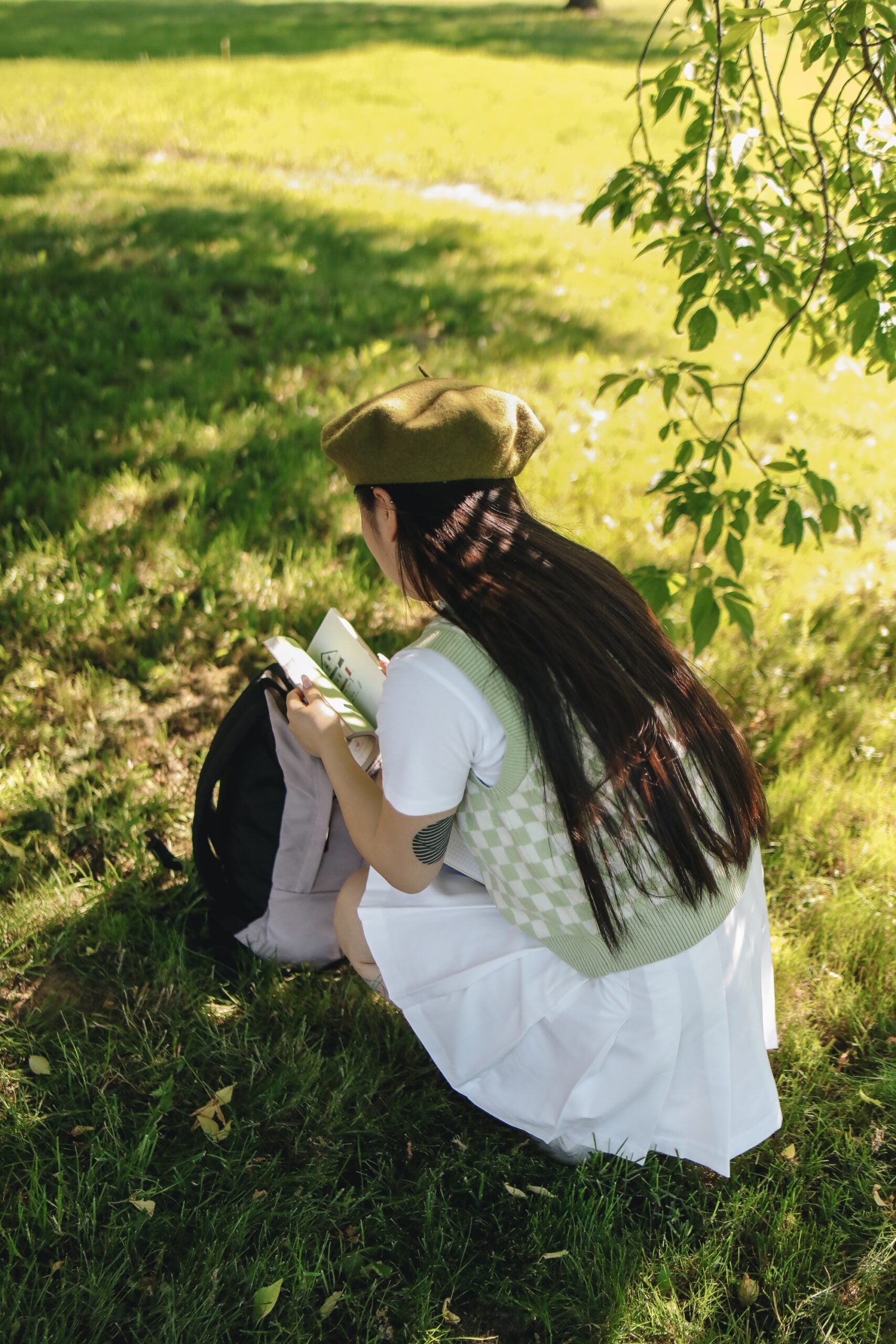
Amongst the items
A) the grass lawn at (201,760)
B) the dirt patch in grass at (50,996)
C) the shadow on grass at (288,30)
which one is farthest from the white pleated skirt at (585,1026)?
the shadow on grass at (288,30)

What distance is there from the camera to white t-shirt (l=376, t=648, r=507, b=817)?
1606 millimetres

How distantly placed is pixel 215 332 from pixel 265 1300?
4365mm

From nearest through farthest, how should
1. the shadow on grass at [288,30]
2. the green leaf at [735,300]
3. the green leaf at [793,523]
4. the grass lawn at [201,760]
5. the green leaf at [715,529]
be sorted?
the grass lawn at [201,760]
the green leaf at [735,300]
the green leaf at [793,523]
the green leaf at [715,529]
the shadow on grass at [288,30]

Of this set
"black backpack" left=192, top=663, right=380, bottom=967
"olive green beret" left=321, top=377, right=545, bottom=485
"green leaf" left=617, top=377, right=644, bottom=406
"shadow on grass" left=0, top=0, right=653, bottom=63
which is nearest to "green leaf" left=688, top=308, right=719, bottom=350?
"green leaf" left=617, top=377, right=644, bottom=406

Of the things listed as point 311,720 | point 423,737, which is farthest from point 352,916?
point 423,737

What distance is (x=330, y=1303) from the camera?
1779 millimetres

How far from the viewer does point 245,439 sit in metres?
4.13

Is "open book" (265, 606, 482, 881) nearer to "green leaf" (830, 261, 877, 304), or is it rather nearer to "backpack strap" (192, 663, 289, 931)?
"backpack strap" (192, 663, 289, 931)

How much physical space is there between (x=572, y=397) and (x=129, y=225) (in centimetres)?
308

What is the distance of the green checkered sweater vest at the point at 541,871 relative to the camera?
5.34 ft

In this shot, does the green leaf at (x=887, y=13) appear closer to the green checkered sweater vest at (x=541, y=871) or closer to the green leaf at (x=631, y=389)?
the green leaf at (x=631, y=389)

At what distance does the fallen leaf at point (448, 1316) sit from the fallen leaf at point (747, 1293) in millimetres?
542

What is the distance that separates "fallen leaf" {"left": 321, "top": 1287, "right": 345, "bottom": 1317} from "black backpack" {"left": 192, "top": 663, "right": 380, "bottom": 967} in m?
0.74

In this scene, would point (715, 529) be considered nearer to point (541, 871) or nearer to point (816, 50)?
point (816, 50)
